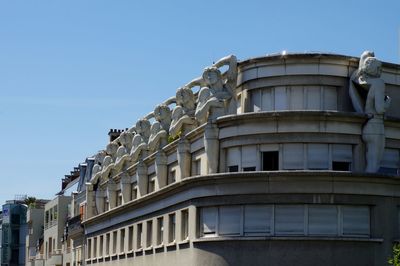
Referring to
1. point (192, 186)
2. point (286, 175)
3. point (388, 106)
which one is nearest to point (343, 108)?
point (388, 106)

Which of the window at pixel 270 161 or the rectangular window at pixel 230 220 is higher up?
the window at pixel 270 161

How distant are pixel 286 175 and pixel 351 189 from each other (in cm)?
282

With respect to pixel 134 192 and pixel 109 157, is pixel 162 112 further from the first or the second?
pixel 109 157

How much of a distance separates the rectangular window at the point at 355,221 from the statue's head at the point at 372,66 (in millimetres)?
5943

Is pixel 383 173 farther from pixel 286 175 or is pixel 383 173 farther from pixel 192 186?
pixel 192 186

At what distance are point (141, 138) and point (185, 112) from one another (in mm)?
8771

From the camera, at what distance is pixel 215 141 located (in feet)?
137

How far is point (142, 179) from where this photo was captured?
178 feet

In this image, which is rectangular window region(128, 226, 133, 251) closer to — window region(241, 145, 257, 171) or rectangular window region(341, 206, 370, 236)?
window region(241, 145, 257, 171)

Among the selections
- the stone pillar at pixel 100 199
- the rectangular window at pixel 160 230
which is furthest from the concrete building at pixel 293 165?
the stone pillar at pixel 100 199

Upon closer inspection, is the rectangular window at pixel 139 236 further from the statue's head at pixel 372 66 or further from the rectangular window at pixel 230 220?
the statue's head at pixel 372 66

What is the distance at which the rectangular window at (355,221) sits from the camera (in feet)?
126

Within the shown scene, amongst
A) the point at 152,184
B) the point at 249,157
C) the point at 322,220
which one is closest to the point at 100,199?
the point at 152,184

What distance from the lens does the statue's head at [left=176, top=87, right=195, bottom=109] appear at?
46.5 m
